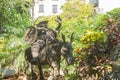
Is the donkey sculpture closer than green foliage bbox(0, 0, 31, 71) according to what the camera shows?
Yes

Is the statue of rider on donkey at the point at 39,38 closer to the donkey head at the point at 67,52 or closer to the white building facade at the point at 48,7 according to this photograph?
the donkey head at the point at 67,52

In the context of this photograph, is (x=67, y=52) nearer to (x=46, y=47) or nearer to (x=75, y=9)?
(x=46, y=47)

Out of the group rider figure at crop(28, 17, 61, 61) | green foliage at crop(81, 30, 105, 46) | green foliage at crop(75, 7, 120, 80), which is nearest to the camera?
green foliage at crop(75, 7, 120, 80)

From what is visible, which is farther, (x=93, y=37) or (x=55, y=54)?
(x=55, y=54)

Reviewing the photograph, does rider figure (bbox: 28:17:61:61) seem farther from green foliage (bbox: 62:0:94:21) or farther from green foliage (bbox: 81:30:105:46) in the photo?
green foliage (bbox: 62:0:94:21)

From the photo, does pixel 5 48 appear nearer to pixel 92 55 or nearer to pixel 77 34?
pixel 77 34

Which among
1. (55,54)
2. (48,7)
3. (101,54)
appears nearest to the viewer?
(101,54)

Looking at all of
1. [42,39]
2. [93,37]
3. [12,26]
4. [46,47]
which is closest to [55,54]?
[46,47]

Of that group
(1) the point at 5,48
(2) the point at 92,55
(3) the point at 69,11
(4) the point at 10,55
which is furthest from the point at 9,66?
(3) the point at 69,11

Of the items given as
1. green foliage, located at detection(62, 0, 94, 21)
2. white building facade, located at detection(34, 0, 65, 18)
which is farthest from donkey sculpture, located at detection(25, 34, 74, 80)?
white building facade, located at detection(34, 0, 65, 18)

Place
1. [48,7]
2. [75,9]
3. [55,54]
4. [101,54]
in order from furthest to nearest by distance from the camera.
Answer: [48,7], [75,9], [55,54], [101,54]

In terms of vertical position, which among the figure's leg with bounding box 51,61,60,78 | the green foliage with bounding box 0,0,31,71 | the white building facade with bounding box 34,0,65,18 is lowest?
the white building facade with bounding box 34,0,65,18

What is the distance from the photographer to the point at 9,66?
Answer: 11.6 metres

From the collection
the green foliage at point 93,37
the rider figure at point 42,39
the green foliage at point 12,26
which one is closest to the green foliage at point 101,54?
the green foliage at point 93,37
